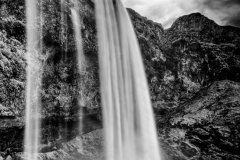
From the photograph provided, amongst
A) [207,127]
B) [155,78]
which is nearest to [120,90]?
[155,78]

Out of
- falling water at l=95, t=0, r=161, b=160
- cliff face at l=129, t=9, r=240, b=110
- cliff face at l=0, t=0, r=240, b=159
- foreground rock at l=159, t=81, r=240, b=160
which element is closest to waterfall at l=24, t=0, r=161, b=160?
falling water at l=95, t=0, r=161, b=160

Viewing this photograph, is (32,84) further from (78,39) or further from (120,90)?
(120,90)

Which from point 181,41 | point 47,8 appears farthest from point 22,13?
point 181,41

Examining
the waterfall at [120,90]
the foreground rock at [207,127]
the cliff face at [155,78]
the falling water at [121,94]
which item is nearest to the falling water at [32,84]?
the cliff face at [155,78]

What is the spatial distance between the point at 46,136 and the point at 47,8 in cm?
461

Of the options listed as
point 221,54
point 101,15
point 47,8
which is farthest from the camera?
point 221,54

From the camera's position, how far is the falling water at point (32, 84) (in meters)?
6.32

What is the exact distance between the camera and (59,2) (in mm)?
7102

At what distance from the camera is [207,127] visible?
25.5 feet

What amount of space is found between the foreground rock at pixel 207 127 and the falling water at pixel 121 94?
85 cm

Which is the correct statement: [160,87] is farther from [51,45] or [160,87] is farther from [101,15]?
[51,45]

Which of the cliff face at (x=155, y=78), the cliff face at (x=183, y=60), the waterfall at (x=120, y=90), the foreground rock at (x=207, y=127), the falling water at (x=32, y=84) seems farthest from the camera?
the cliff face at (x=183, y=60)

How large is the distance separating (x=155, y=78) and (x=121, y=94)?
246cm

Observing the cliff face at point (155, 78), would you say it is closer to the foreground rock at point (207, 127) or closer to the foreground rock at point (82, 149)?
the foreground rock at point (207, 127)
